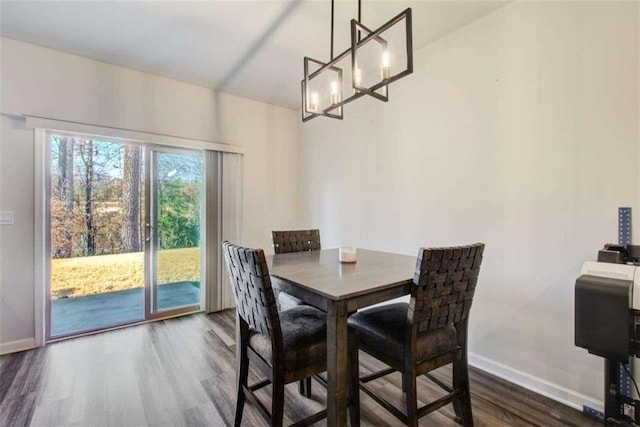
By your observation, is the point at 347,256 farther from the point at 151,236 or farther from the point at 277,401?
the point at 151,236

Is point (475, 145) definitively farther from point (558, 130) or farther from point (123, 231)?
point (123, 231)

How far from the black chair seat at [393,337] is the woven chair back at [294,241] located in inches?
37.6

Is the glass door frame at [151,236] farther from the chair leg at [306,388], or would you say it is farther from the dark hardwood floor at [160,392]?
the chair leg at [306,388]

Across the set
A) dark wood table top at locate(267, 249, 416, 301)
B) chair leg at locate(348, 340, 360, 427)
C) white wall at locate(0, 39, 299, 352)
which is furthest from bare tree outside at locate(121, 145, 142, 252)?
chair leg at locate(348, 340, 360, 427)

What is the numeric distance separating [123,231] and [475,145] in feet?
11.4

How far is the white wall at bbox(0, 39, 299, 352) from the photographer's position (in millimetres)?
2584

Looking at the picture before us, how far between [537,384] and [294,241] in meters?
1.97

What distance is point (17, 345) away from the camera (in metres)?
2.60

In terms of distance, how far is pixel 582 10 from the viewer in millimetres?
1815

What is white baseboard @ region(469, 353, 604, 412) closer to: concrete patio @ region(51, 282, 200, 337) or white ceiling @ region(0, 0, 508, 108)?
white ceiling @ region(0, 0, 508, 108)

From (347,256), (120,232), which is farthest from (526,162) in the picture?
(120,232)

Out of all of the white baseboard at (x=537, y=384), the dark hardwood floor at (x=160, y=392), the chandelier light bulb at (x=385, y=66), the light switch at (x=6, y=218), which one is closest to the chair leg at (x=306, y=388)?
the dark hardwood floor at (x=160, y=392)

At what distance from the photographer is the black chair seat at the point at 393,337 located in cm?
146

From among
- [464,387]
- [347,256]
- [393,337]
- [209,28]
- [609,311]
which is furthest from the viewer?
[209,28]
